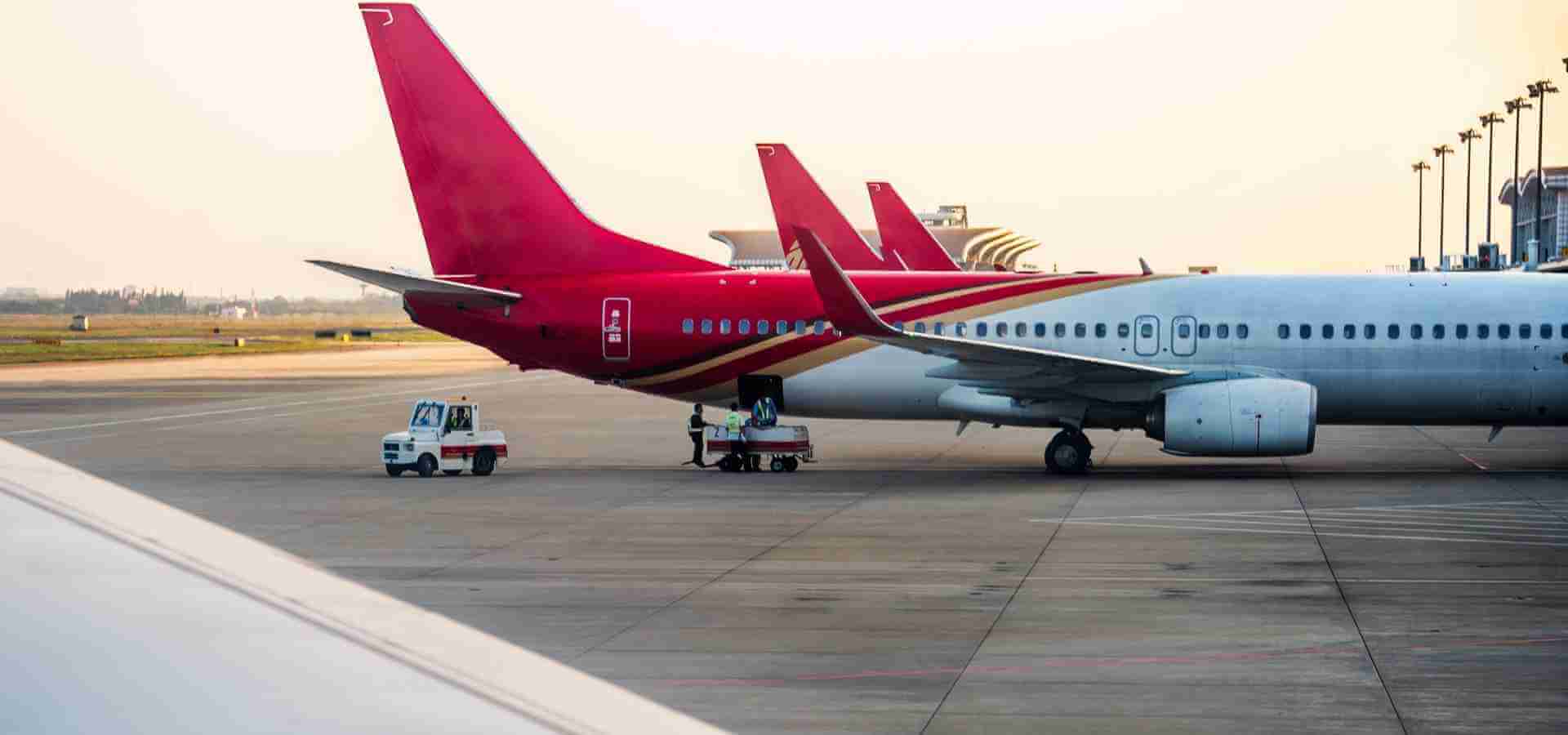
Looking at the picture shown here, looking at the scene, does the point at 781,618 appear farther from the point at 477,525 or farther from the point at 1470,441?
the point at 1470,441

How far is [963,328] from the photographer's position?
30.5 meters

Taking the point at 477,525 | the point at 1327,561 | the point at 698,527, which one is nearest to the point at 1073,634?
the point at 1327,561

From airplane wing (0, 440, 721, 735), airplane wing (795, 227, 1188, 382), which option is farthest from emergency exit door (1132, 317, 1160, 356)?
airplane wing (0, 440, 721, 735)

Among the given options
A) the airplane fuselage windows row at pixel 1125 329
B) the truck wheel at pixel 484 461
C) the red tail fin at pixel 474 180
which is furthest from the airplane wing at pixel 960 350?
the truck wheel at pixel 484 461

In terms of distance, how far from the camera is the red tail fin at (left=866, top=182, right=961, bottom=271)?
52562mm

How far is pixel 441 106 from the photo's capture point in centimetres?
3100

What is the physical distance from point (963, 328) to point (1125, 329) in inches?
108

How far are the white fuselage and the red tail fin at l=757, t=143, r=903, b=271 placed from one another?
19.9 meters

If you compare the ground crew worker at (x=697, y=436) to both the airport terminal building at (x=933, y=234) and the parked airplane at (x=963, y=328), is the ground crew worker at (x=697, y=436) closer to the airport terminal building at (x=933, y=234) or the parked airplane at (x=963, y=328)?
the parked airplane at (x=963, y=328)

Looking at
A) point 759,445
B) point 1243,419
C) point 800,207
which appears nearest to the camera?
point 1243,419

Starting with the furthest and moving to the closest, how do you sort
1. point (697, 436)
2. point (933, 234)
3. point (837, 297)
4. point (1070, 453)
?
point (933, 234), point (697, 436), point (1070, 453), point (837, 297)

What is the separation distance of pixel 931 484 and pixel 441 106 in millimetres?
11005

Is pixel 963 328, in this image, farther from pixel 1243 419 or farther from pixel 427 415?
pixel 427 415

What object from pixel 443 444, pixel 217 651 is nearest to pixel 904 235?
pixel 443 444
